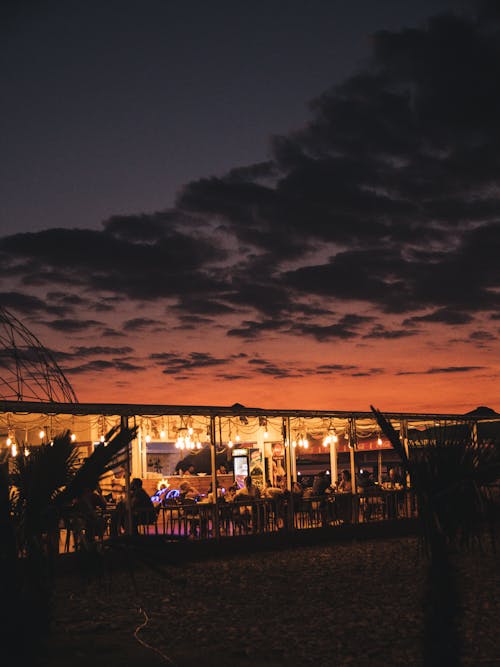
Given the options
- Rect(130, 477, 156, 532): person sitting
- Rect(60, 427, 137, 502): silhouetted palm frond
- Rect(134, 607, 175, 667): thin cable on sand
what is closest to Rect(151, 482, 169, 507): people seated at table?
Rect(130, 477, 156, 532): person sitting

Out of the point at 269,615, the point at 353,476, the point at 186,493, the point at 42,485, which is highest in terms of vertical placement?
the point at 42,485

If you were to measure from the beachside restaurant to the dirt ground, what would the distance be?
1.48 m

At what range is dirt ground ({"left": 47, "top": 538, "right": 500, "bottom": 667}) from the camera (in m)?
8.01

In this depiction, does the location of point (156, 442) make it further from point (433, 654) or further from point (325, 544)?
point (433, 654)

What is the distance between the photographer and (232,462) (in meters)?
29.7

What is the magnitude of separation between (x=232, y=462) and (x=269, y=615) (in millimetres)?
19480

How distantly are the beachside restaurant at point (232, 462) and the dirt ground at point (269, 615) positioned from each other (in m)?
1.48

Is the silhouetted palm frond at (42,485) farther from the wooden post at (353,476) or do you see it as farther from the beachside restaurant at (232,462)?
the wooden post at (353,476)

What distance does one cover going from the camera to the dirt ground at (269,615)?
8.01m

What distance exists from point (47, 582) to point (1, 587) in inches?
29.4

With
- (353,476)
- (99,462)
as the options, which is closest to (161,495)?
(353,476)

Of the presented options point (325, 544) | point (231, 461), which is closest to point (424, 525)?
point (325, 544)

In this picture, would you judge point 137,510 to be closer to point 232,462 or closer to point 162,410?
point 162,410

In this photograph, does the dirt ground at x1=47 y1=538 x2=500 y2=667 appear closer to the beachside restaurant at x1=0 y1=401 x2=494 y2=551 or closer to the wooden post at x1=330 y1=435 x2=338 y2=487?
the beachside restaurant at x1=0 y1=401 x2=494 y2=551
